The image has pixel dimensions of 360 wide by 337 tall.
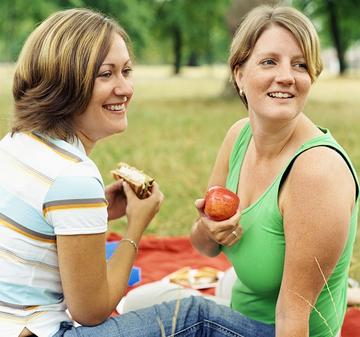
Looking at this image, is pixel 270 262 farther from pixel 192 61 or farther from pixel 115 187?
pixel 192 61

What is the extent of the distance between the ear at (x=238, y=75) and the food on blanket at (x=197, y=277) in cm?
178

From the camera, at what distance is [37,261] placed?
7.31ft

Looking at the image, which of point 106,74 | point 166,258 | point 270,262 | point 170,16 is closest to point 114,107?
point 106,74

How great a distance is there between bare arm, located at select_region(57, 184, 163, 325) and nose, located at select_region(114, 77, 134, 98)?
58 cm

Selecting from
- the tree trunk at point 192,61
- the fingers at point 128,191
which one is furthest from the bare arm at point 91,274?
the tree trunk at point 192,61

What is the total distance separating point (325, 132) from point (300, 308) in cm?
72

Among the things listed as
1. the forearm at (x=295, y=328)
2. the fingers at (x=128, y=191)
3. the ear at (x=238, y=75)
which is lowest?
the forearm at (x=295, y=328)

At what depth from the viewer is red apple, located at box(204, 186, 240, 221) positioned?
8.35 ft

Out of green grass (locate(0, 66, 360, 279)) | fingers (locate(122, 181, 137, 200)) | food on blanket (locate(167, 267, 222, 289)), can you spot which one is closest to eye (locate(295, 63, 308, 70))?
fingers (locate(122, 181, 137, 200))

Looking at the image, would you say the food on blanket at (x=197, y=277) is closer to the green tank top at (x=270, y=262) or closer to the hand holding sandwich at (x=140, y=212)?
the green tank top at (x=270, y=262)

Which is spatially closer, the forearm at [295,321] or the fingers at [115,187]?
the forearm at [295,321]

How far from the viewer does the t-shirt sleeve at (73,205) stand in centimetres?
211

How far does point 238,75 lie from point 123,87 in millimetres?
544

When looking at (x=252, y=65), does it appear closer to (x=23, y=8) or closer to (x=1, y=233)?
(x=1, y=233)
